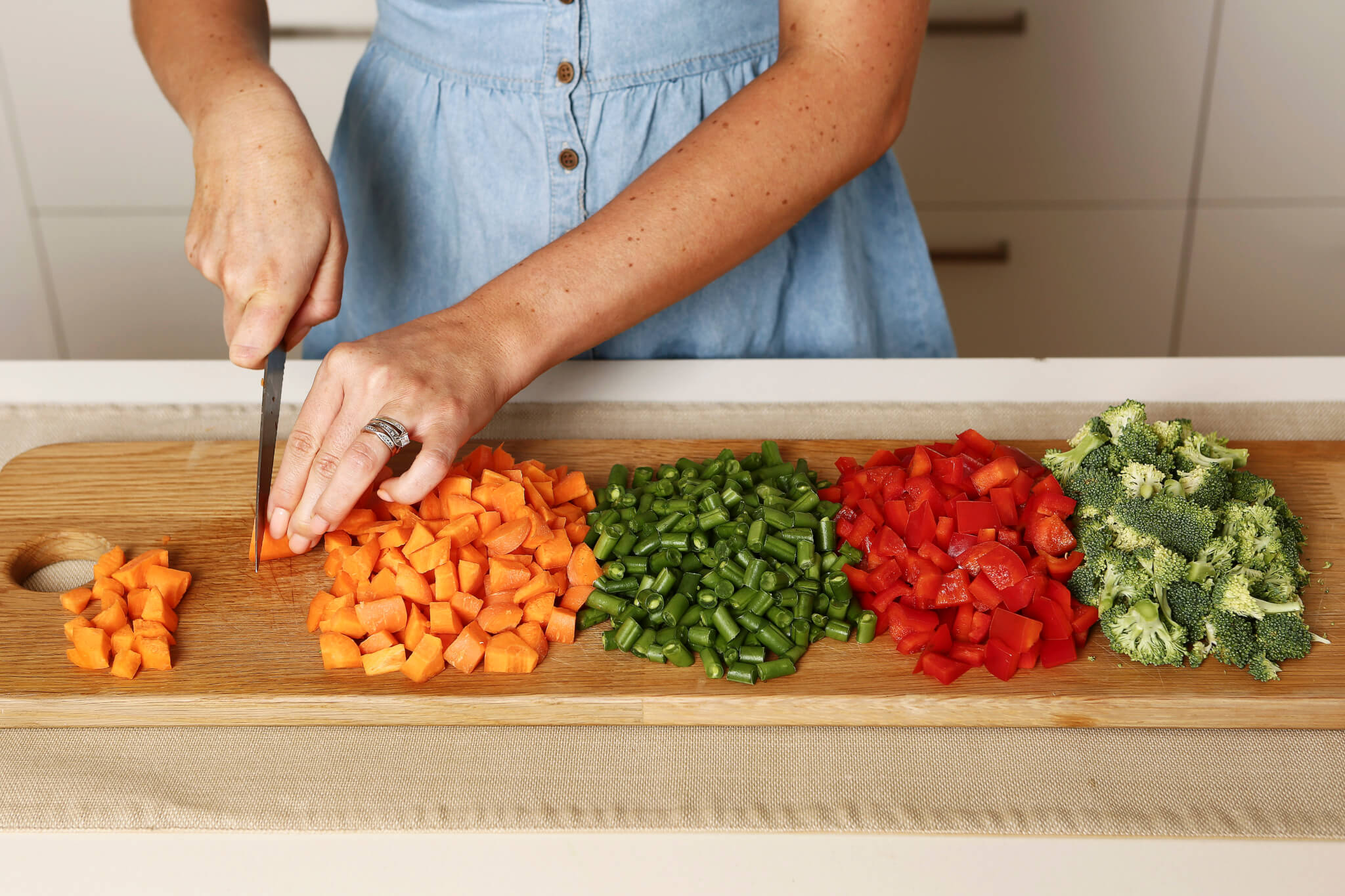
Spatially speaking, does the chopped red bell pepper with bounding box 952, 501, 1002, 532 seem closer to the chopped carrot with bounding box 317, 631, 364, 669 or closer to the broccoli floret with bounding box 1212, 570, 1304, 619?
the broccoli floret with bounding box 1212, 570, 1304, 619

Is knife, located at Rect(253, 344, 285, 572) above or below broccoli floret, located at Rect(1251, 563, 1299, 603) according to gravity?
above

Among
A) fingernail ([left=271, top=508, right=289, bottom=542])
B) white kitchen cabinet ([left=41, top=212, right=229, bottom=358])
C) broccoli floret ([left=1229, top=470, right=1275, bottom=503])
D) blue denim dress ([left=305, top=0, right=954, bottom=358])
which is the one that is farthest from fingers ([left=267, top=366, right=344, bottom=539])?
white kitchen cabinet ([left=41, top=212, right=229, bottom=358])

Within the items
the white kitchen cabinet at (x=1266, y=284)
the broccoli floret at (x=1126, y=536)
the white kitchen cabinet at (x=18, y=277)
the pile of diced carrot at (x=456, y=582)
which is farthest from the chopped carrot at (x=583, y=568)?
the white kitchen cabinet at (x=18, y=277)

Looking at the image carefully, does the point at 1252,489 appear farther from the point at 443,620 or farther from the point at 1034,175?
the point at 1034,175

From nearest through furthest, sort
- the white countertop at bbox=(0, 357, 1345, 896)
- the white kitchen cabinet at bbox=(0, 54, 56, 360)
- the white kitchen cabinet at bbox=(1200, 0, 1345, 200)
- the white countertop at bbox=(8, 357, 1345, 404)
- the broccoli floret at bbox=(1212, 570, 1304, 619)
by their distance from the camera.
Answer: the white countertop at bbox=(0, 357, 1345, 896) < the broccoli floret at bbox=(1212, 570, 1304, 619) < the white countertop at bbox=(8, 357, 1345, 404) < the white kitchen cabinet at bbox=(1200, 0, 1345, 200) < the white kitchen cabinet at bbox=(0, 54, 56, 360)

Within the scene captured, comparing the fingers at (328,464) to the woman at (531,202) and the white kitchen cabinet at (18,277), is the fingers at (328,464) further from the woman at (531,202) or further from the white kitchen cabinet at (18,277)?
the white kitchen cabinet at (18,277)

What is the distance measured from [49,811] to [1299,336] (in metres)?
3.48

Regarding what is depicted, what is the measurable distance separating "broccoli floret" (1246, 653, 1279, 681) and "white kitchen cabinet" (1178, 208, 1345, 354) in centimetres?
244

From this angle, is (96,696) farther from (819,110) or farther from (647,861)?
(819,110)

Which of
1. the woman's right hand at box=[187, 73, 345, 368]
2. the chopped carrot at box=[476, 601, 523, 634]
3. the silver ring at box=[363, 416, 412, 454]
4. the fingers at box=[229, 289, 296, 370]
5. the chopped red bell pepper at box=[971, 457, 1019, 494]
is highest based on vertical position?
the woman's right hand at box=[187, 73, 345, 368]

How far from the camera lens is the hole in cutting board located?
1282mm

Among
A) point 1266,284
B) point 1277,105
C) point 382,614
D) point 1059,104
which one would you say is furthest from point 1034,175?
point 382,614

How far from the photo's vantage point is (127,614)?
1.15 metres

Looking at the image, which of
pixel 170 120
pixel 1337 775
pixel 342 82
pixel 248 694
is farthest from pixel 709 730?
pixel 170 120
